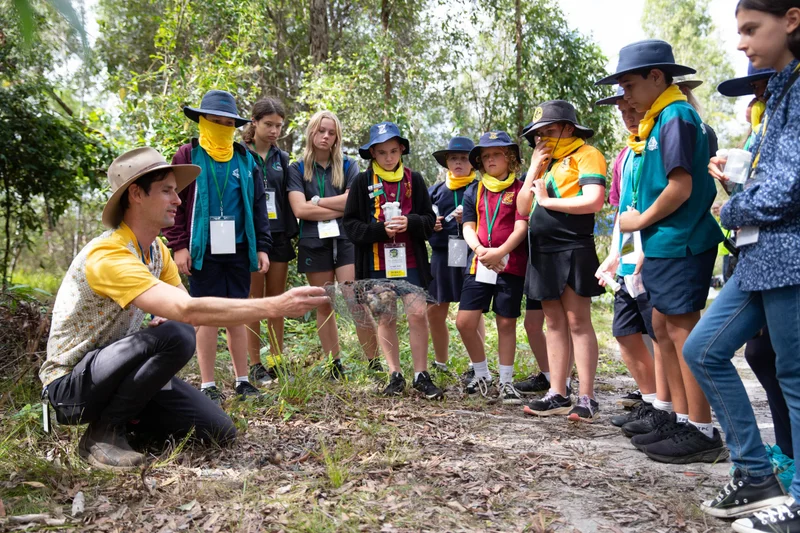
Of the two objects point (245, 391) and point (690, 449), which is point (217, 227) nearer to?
point (245, 391)

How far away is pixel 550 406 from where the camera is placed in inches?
164

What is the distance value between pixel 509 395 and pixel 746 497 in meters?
2.21

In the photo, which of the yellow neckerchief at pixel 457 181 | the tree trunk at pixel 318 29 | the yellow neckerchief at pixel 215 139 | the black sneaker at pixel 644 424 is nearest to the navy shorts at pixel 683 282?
the black sneaker at pixel 644 424

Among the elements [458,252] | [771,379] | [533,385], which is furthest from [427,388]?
[771,379]

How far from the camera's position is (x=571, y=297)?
13.2 feet

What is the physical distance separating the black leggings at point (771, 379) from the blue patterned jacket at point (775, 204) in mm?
502

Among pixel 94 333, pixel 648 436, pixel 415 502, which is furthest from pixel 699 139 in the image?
pixel 94 333

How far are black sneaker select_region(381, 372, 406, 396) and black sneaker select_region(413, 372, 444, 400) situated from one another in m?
0.10

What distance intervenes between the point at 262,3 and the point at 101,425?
1037 centimetres

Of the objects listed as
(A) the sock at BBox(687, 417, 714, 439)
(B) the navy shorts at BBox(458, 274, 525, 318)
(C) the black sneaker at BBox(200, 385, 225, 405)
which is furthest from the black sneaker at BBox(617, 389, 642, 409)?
(C) the black sneaker at BBox(200, 385, 225, 405)

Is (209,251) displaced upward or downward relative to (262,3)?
downward

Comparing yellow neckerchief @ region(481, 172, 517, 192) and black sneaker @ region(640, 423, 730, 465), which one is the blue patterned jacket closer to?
black sneaker @ region(640, 423, 730, 465)

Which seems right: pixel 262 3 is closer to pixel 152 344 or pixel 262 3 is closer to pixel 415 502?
pixel 152 344

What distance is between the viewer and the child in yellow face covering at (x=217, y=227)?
439cm
